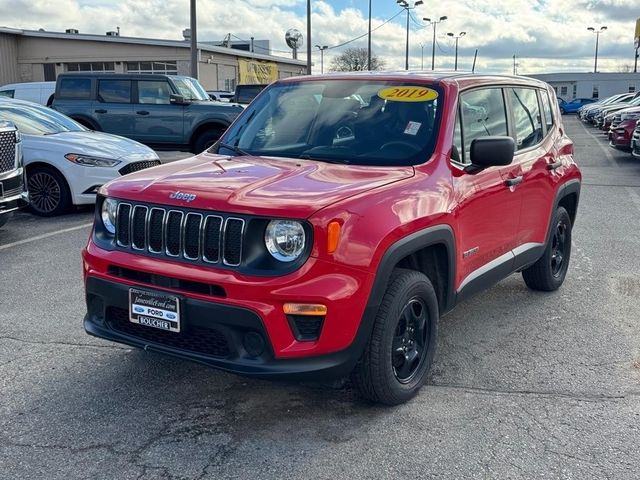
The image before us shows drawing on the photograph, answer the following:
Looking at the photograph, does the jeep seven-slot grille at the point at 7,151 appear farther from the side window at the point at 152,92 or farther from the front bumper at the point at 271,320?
the side window at the point at 152,92

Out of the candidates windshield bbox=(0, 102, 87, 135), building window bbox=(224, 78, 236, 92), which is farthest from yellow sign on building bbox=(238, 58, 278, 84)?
windshield bbox=(0, 102, 87, 135)

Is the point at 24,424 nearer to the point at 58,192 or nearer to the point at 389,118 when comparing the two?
the point at 389,118

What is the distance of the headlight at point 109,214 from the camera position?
12.4 ft

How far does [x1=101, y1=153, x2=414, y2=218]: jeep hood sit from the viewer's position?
3.27 meters

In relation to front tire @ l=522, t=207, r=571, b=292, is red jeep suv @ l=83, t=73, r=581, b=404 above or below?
above

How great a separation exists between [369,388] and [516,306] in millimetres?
2430

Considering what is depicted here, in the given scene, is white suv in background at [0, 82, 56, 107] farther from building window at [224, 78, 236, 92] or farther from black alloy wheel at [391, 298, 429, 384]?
A: building window at [224, 78, 236, 92]

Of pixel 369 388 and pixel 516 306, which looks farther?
pixel 516 306

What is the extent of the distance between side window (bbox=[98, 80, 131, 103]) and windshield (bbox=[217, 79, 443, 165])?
10616 millimetres

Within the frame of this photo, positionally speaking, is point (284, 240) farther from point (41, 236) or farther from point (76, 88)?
point (76, 88)

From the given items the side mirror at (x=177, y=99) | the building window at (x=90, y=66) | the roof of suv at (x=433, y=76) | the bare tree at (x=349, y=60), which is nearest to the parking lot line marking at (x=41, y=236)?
the roof of suv at (x=433, y=76)

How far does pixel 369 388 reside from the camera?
11.8 ft

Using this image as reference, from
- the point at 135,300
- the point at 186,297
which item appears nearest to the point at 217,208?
the point at 186,297

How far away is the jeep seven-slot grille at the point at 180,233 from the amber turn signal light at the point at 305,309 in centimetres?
33
